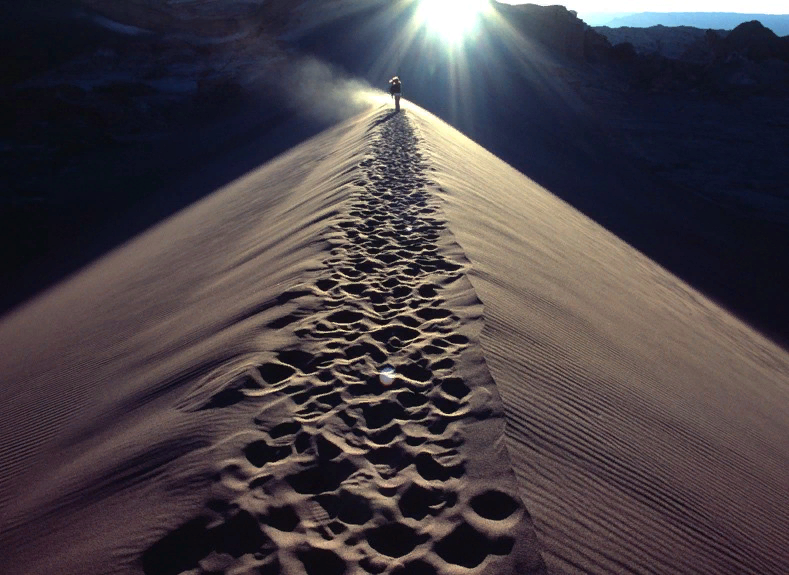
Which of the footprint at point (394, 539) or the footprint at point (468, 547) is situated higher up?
the footprint at point (468, 547)

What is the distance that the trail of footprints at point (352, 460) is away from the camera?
2.42 meters

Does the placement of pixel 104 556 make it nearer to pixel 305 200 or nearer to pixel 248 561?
pixel 248 561

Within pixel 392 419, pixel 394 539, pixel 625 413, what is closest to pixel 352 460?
pixel 392 419

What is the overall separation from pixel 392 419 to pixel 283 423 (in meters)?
0.61

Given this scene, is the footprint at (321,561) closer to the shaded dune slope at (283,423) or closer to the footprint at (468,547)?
the shaded dune slope at (283,423)

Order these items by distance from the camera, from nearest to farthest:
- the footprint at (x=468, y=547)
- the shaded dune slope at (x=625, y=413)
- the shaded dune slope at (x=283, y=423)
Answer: the footprint at (x=468, y=547) → the shaded dune slope at (x=283, y=423) → the shaded dune slope at (x=625, y=413)

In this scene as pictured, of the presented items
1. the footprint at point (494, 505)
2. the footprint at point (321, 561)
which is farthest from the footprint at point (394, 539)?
the footprint at point (494, 505)

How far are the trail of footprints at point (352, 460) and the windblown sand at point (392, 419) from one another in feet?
0.04

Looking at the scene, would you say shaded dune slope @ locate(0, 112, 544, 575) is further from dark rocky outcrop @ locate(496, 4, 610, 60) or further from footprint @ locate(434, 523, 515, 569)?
dark rocky outcrop @ locate(496, 4, 610, 60)

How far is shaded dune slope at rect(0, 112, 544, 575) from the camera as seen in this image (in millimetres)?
2492

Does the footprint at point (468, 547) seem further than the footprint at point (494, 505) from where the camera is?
No

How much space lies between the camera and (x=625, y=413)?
360 cm

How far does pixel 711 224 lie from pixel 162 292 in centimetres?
1287

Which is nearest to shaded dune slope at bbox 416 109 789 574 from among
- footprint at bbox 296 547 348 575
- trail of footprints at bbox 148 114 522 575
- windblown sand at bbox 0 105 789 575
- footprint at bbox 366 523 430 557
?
windblown sand at bbox 0 105 789 575
